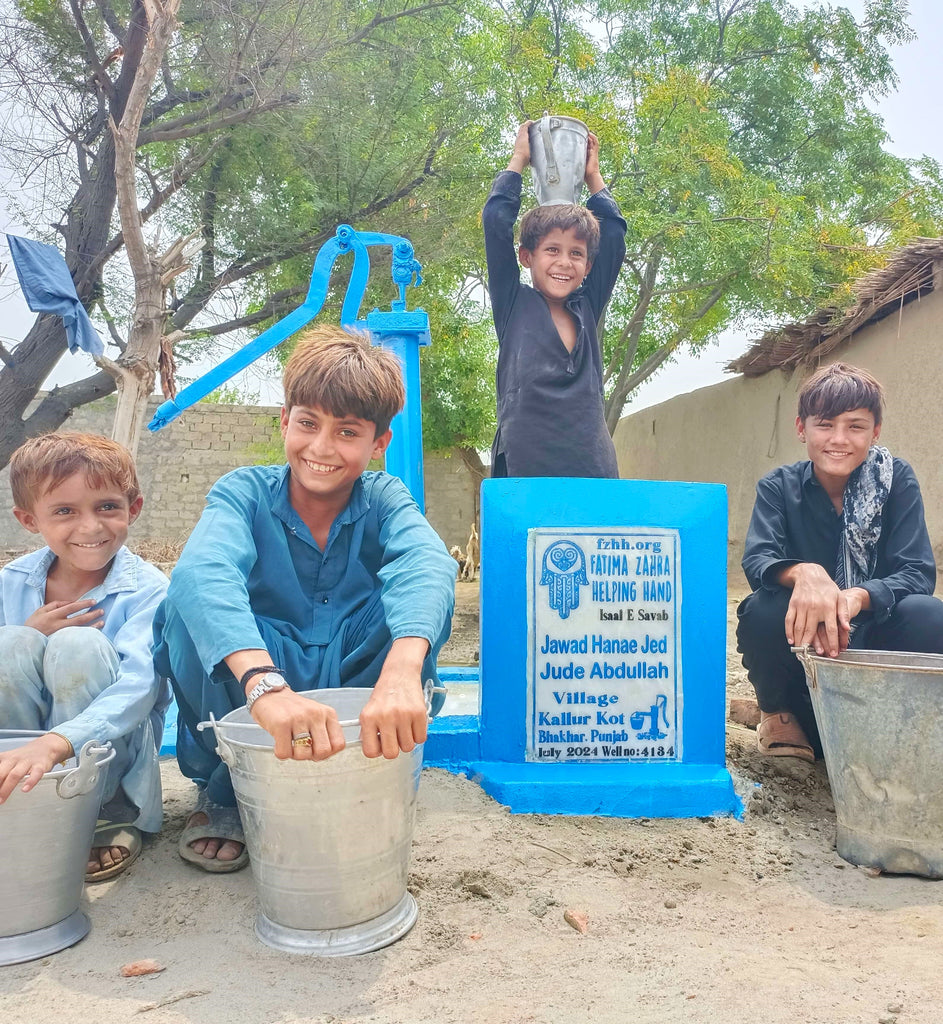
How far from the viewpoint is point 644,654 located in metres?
2.07

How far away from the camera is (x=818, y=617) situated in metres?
1.78

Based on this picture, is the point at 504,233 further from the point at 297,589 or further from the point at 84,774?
the point at 84,774

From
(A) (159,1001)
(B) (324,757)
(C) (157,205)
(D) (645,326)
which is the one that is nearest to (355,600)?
(B) (324,757)

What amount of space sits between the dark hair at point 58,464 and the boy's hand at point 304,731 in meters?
0.84

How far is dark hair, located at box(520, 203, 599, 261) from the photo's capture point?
8.13ft

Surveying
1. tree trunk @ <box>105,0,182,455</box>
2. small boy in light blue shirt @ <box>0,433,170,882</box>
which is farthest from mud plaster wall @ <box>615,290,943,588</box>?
tree trunk @ <box>105,0,182,455</box>

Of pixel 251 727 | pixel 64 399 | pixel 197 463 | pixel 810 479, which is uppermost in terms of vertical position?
pixel 64 399

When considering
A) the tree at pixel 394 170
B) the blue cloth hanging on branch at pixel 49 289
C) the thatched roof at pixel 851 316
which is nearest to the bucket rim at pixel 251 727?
the thatched roof at pixel 851 316

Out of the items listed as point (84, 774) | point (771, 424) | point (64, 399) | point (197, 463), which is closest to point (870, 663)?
point (84, 774)

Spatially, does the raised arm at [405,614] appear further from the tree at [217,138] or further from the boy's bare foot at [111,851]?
the tree at [217,138]

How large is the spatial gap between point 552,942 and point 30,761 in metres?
0.90

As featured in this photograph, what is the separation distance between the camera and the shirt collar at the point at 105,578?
5.70 ft

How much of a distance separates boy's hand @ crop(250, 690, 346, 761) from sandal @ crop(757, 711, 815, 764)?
5.11ft

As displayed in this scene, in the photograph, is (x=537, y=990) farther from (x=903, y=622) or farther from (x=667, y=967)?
(x=903, y=622)
